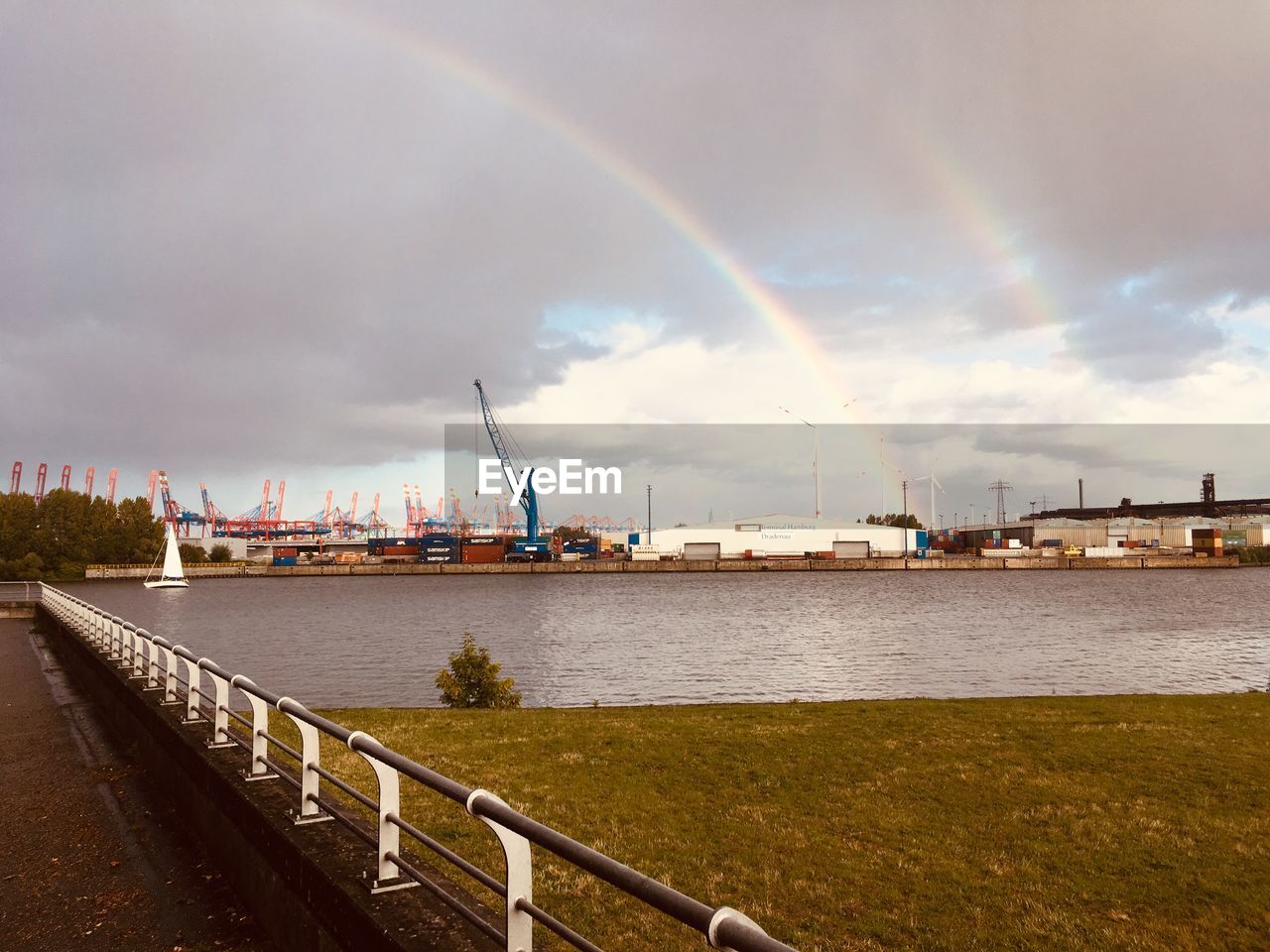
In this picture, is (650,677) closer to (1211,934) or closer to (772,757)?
(772,757)

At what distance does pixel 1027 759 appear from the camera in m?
13.8

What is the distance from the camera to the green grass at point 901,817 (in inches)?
313

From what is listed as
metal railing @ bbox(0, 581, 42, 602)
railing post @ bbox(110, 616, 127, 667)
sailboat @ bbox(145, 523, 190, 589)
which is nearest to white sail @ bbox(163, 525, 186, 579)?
sailboat @ bbox(145, 523, 190, 589)

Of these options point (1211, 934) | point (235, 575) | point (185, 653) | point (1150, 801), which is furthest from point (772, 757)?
point (235, 575)

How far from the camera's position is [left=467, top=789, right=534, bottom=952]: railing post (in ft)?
13.9

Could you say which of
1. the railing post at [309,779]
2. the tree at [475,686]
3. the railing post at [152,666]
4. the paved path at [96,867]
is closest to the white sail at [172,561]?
the tree at [475,686]

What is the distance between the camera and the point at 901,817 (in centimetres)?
1084

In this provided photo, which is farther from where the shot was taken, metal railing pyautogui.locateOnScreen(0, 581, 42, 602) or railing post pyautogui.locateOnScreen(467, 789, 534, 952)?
metal railing pyautogui.locateOnScreen(0, 581, 42, 602)

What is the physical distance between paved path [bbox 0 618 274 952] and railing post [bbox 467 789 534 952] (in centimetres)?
351

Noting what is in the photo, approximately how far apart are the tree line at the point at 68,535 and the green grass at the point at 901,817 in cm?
18146

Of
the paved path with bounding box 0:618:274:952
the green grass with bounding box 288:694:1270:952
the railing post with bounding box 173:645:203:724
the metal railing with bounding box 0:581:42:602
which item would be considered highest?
the railing post with bounding box 173:645:203:724

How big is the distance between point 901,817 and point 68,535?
205 m

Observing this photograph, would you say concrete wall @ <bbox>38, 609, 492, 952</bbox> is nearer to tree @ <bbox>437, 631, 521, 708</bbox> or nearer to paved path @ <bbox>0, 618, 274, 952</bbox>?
paved path @ <bbox>0, 618, 274, 952</bbox>

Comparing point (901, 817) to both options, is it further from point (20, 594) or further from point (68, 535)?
point (68, 535)
